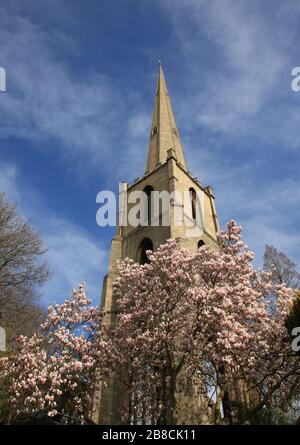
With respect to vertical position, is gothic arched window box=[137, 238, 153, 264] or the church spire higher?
the church spire

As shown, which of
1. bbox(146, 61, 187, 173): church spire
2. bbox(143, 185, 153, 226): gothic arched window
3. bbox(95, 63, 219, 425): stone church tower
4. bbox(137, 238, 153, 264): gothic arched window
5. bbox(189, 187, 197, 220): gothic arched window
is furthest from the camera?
bbox(146, 61, 187, 173): church spire

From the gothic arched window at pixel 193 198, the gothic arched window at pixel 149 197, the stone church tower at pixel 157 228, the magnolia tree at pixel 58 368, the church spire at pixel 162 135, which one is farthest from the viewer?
the church spire at pixel 162 135

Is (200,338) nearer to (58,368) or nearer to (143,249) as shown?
(58,368)

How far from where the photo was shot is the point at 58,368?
12344mm

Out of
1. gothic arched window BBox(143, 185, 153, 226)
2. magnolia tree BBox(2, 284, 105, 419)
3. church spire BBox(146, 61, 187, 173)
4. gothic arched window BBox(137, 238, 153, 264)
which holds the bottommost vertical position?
magnolia tree BBox(2, 284, 105, 419)

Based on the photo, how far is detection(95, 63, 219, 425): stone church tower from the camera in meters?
18.8

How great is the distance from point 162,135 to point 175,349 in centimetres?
2622

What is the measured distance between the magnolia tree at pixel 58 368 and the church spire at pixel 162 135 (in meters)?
18.9

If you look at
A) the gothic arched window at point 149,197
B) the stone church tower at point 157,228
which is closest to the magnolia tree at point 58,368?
the stone church tower at point 157,228

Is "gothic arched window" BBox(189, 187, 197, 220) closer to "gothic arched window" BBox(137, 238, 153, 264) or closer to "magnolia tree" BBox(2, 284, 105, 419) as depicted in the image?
"gothic arched window" BBox(137, 238, 153, 264)

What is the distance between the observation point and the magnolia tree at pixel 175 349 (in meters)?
11.5

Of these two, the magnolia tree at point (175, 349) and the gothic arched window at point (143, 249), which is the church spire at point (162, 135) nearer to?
the gothic arched window at point (143, 249)

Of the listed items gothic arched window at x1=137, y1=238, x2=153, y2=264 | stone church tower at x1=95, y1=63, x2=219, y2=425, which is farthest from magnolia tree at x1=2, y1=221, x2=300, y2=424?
gothic arched window at x1=137, y1=238, x2=153, y2=264
